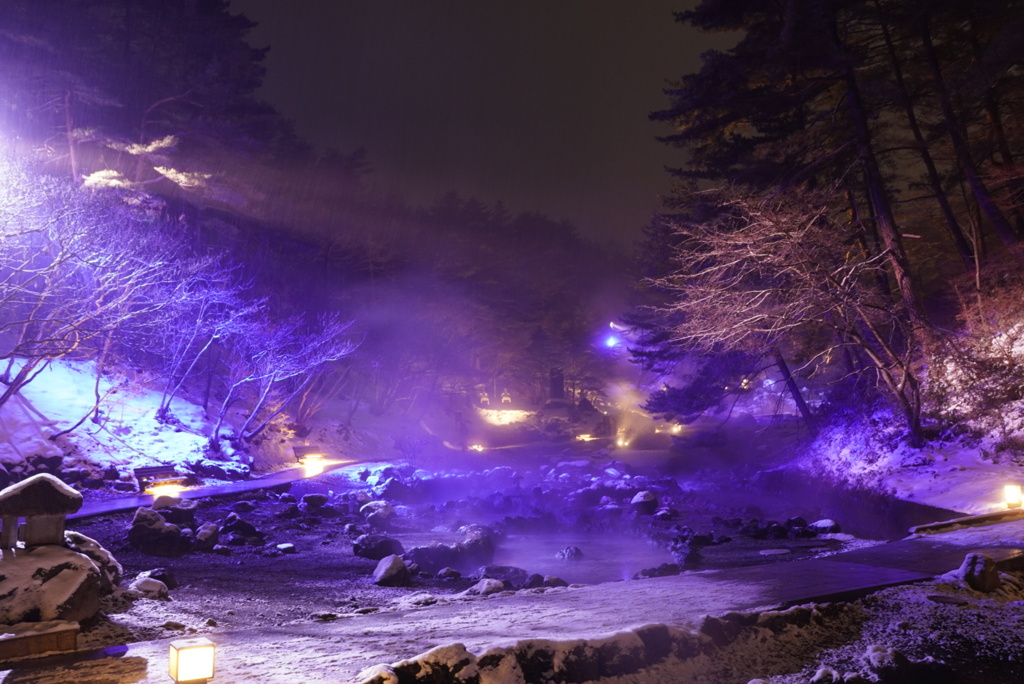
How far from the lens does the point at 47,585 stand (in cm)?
451

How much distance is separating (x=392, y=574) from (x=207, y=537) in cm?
373

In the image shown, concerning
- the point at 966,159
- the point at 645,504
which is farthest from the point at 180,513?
the point at 966,159

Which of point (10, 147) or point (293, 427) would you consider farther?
point (293, 427)

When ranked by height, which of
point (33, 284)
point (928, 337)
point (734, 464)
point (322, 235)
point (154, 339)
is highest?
point (322, 235)

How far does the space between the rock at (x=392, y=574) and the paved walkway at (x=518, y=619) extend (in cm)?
283

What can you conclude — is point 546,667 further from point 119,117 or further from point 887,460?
point 119,117

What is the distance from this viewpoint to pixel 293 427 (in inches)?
1043

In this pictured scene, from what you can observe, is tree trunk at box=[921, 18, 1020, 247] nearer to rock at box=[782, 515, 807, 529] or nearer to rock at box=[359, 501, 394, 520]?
rock at box=[782, 515, 807, 529]

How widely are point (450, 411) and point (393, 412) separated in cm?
409

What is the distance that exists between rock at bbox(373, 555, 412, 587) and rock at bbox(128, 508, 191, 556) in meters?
3.35

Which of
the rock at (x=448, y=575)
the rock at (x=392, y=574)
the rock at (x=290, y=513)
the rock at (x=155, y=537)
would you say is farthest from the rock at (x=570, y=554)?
the rock at (x=155, y=537)

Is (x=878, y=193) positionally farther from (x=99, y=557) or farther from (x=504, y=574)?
(x=99, y=557)

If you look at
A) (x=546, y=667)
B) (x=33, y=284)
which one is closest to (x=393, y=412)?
(x=33, y=284)

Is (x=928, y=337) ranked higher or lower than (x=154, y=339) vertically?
lower
